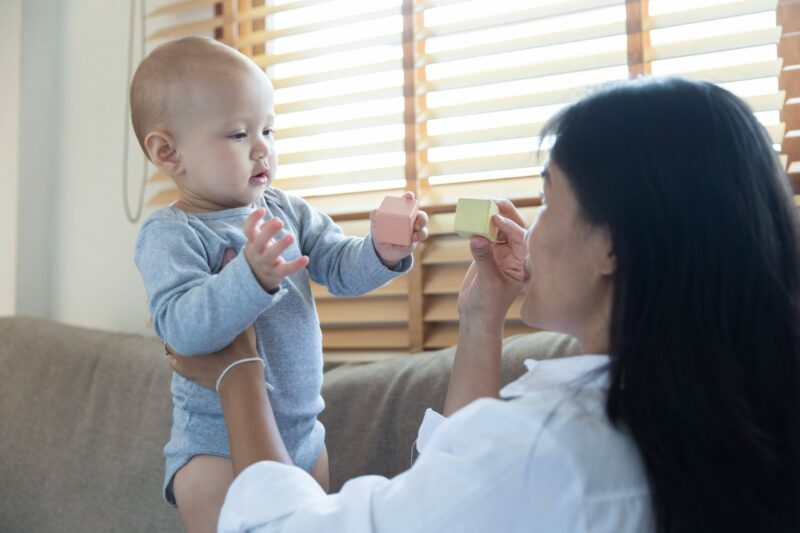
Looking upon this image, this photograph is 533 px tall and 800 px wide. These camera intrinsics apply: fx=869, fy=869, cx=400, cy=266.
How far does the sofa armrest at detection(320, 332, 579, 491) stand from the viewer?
5.48 feet

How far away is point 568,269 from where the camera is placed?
920mm

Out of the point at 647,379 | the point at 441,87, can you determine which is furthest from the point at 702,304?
the point at 441,87

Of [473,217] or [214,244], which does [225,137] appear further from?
[473,217]

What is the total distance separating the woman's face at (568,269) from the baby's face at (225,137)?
481mm

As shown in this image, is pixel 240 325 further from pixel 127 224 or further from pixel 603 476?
pixel 127 224

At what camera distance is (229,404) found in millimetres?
1106

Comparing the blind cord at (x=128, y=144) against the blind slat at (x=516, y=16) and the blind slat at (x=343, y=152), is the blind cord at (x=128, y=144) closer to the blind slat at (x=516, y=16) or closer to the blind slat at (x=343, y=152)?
the blind slat at (x=343, y=152)

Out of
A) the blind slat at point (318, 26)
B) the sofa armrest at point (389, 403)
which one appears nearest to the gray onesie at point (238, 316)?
the sofa armrest at point (389, 403)

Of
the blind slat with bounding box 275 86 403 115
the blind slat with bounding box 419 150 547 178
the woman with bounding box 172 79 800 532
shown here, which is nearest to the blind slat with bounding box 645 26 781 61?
the blind slat with bounding box 419 150 547 178

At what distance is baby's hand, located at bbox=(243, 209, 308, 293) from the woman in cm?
24

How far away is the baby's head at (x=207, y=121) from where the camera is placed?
4.11ft

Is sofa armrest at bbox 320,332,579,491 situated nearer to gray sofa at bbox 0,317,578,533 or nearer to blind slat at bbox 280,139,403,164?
gray sofa at bbox 0,317,578,533

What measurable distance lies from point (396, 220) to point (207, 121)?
0.31 metres

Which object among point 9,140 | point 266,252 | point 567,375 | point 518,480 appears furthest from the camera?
point 9,140
